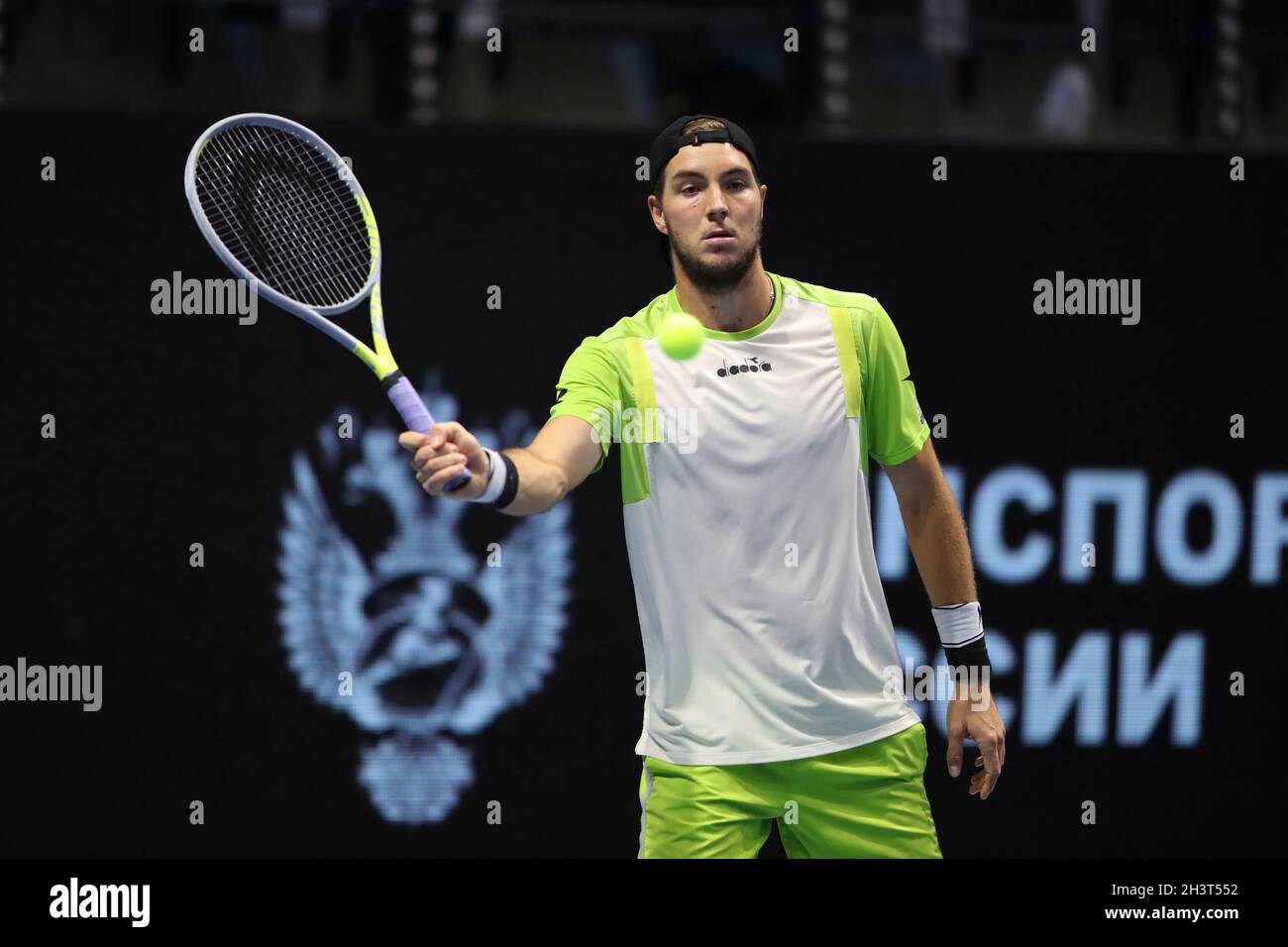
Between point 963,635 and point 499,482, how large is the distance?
109 centimetres

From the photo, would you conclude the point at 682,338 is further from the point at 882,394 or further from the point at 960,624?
the point at 960,624

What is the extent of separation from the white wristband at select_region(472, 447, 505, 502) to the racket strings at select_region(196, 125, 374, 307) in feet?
2.91

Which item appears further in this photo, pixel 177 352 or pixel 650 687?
pixel 177 352

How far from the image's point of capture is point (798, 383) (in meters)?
3.22

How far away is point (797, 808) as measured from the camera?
124 inches

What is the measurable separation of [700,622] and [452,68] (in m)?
4.04

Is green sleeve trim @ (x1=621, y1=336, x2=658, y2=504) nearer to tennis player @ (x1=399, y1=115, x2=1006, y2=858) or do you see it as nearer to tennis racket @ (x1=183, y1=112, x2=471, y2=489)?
tennis player @ (x1=399, y1=115, x2=1006, y2=858)

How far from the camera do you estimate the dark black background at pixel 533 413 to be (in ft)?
16.1

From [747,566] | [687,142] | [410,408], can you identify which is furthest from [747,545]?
[687,142]
